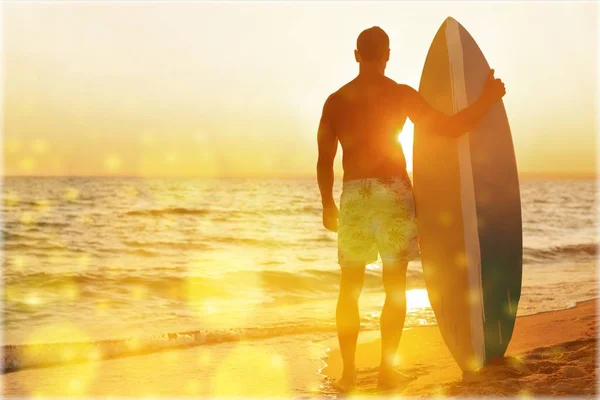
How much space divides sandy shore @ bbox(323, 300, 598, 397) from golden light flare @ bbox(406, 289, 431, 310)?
126 centimetres

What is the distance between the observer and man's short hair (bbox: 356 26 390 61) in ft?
10.4

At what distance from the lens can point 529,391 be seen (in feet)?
9.61

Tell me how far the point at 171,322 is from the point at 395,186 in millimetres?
3778

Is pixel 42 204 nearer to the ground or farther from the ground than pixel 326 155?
nearer to the ground

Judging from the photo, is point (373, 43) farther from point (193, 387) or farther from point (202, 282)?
point (202, 282)

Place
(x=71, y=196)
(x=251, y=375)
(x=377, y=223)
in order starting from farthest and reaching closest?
(x=71, y=196)
(x=251, y=375)
(x=377, y=223)

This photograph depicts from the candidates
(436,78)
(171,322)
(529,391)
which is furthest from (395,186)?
(171,322)

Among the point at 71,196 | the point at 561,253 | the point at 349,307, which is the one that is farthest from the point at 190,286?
the point at 71,196

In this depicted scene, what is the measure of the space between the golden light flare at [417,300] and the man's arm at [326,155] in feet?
12.3

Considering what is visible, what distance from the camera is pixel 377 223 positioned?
3152 millimetres

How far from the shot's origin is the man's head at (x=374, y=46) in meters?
3.16

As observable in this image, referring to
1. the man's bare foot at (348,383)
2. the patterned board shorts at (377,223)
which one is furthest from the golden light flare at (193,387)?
the patterned board shorts at (377,223)

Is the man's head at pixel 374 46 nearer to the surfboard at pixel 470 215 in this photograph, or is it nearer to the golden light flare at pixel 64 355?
the surfboard at pixel 470 215

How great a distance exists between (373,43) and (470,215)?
1.06 m
